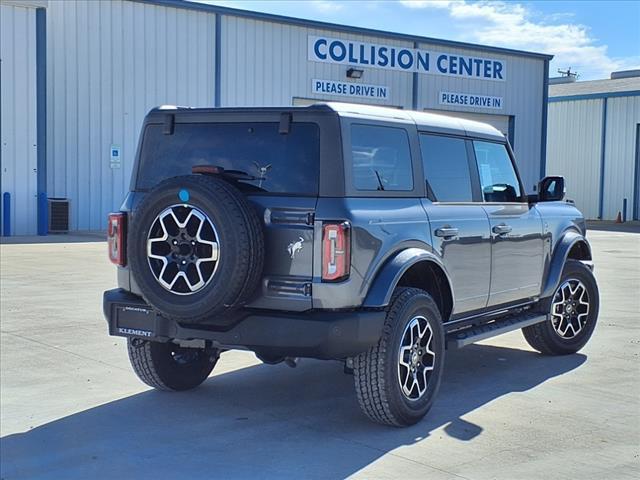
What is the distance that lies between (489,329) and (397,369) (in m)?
1.42

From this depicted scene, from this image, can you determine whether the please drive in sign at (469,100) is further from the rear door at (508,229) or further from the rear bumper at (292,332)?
the rear bumper at (292,332)

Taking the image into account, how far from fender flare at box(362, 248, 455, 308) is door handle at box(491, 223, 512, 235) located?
1.21 metres

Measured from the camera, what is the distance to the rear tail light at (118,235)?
18.4 ft

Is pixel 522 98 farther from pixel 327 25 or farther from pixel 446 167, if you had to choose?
pixel 446 167

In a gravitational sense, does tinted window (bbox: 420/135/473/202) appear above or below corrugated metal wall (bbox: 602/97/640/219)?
below

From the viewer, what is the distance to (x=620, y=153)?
34.8 metres

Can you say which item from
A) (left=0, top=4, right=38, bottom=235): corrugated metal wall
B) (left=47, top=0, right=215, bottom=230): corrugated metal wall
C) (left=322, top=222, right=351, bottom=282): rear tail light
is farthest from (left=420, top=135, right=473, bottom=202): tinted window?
(left=47, top=0, right=215, bottom=230): corrugated metal wall

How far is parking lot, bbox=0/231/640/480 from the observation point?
183 inches

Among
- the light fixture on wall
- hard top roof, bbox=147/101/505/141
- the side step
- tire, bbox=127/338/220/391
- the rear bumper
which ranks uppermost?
the light fixture on wall

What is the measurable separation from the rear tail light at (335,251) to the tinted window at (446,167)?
48.7 inches

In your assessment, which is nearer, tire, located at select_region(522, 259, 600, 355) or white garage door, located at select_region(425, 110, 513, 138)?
tire, located at select_region(522, 259, 600, 355)

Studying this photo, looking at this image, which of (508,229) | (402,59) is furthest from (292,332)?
(402,59)

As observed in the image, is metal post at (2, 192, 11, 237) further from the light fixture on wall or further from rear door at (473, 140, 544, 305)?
rear door at (473, 140, 544, 305)

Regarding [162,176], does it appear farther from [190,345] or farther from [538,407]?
[538,407]
